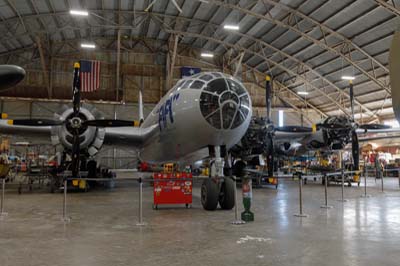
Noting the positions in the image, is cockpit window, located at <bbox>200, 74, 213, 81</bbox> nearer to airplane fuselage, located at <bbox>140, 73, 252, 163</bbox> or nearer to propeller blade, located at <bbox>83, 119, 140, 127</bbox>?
airplane fuselage, located at <bbox>140, 73, 252, 163</bbox>

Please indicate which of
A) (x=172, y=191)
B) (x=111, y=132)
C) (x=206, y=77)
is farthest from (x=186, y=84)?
(x=111, y=132)

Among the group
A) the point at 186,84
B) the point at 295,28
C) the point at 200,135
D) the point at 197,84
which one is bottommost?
the point at 200,135

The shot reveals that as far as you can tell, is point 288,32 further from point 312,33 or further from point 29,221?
point 29,221

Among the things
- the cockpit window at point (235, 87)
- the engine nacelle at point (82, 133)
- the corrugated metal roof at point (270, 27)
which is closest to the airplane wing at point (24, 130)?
the engine nacelle at point (82, 133)

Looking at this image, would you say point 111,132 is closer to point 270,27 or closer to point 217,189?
point 217,189

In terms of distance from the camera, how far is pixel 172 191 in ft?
31.8

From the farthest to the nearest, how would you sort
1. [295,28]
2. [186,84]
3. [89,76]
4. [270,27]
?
[270,27]
[89,76]
[295,28]
[186,84]

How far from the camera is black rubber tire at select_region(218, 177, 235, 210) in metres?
9.02

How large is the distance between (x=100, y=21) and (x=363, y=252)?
30.5 m

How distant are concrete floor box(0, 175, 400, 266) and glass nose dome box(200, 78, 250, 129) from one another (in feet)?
7.96

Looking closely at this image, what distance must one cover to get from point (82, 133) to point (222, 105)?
6.60 metres

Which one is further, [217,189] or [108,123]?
[108,123]

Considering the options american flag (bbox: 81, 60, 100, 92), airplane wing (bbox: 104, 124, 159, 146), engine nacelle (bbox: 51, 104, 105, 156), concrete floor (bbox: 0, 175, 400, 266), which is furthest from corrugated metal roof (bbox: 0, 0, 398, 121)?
concrete floor (bbox: 0, 175, 400, 266)

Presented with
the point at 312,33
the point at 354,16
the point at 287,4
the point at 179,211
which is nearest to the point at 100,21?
the point at 287,4
